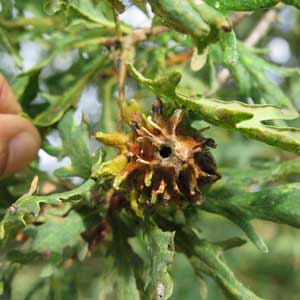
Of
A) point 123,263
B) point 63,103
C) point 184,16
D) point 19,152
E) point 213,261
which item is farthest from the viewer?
point 63,103

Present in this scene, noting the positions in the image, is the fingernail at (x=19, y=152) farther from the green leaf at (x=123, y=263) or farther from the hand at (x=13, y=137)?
the green leaf at (x=123, y=263)

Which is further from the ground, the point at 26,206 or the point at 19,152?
the point at 26,206

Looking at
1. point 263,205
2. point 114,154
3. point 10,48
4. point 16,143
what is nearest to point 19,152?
point 16,143

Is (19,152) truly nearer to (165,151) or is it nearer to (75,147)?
(75,147)

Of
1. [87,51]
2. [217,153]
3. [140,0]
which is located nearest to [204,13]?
[140,0]

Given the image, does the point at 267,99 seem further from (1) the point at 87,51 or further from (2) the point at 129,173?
(1) the point at 87,51

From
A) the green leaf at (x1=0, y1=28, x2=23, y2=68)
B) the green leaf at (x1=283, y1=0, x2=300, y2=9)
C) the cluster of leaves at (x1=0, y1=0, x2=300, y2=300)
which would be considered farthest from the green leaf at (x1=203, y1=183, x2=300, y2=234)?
the green leaf at (x1=0, y1=28, x2=23, y2=68)

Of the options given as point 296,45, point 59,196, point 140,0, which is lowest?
point 296,45
